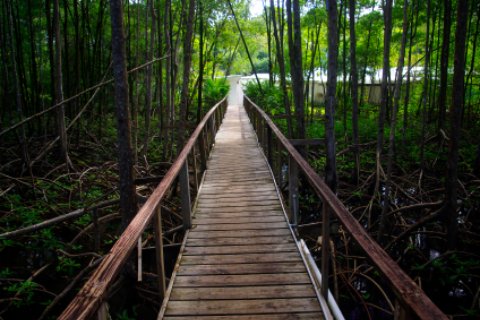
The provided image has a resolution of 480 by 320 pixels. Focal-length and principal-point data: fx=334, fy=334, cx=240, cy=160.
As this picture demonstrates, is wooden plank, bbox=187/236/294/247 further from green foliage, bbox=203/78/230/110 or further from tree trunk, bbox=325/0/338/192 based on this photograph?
green foliage, bbox=203/78/230/110

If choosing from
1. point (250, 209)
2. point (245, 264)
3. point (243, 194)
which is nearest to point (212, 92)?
point (243, 194)

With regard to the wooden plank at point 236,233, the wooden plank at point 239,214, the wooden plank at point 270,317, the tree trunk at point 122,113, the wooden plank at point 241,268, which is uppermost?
the tree trunk at point 122,113

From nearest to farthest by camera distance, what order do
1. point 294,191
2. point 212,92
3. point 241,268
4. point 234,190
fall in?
point 241,268
point 294,191
point 234,190
point 212,92

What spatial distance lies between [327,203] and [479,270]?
359 centimetres

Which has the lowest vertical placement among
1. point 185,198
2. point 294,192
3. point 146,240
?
point 146,240

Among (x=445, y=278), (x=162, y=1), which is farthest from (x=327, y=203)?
(x=162, y=1)

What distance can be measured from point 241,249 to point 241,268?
398 mm

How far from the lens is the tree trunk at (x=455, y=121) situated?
3.94 m

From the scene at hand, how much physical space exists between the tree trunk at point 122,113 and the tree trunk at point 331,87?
3151 mm

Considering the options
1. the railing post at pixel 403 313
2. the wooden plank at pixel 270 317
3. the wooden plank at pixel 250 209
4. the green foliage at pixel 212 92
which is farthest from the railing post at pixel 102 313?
the green foliage at pixel 212 92

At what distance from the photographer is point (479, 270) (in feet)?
14.7

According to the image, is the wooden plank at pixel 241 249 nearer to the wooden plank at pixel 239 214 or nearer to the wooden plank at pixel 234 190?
the wooden plank at pixel 239 214

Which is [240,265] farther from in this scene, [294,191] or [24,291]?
[24,291]

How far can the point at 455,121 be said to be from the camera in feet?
13.7
